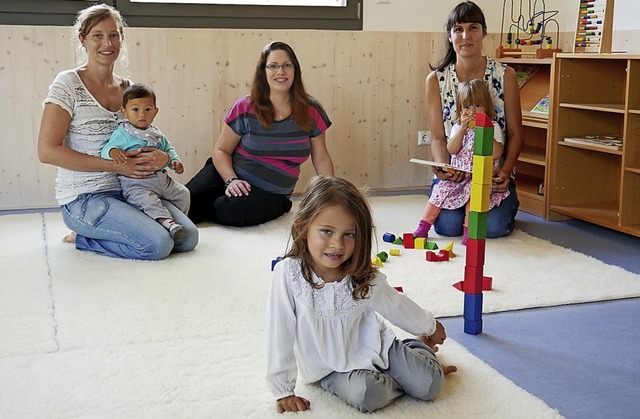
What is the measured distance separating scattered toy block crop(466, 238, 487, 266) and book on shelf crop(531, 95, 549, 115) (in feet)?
7.11

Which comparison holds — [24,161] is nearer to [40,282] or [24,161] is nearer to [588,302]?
[40,282]

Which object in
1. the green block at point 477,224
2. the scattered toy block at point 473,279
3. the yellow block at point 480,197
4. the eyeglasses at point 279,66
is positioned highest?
the eyeglasses at point 279,66

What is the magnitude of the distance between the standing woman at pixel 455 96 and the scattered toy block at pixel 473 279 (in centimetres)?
133

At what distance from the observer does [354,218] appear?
1881mm

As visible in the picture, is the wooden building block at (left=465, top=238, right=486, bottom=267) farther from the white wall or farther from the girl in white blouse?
the white wall

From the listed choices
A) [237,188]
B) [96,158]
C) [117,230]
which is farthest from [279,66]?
[117,230]

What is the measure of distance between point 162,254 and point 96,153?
0.53 metres

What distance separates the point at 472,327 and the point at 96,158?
69.7 inches

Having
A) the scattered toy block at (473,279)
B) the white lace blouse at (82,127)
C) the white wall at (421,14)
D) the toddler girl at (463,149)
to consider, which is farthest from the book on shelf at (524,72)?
the scattered toy block at (473,279)

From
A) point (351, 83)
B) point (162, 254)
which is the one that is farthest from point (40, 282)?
point (351, 83)

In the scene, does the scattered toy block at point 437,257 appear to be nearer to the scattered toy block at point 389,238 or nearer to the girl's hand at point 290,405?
the scattered toy block at point 389,238

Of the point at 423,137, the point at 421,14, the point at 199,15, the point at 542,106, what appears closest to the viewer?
the point at 542,106

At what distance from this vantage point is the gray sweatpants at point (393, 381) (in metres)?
1.94

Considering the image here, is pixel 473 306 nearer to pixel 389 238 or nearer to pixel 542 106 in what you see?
pixel 389 238
